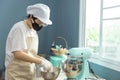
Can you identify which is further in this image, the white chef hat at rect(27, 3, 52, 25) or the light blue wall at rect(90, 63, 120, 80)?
the light blue wall at rect(90, 63, 120, 80)

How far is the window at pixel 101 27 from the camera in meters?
2.41

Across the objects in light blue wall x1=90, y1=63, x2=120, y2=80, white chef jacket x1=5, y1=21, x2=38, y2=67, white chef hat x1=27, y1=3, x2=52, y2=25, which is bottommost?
light blue wall x1=90, y1=63, x2=120, y2=80

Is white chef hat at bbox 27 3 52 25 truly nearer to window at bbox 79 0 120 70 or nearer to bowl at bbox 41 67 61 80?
bowl at bbox 41 67 61 80

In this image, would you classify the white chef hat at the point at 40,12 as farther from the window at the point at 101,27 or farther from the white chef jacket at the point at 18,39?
the window at the point at 101,27

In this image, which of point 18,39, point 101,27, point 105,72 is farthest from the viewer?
point 101,27

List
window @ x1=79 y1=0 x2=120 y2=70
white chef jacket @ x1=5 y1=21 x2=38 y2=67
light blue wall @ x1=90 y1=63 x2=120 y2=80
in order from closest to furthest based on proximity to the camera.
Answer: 1. white chef jacket @ x1=5 y1=21 x2=38 y2=67
2. light blue wall @ x1=90 y1=63 x2=120 y2=80
3. window @ x1=79 y1=0 x2=120 y2=70

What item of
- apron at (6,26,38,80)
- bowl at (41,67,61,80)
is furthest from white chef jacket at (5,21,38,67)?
bowl at (41,67,61,80)

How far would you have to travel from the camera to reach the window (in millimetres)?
2414

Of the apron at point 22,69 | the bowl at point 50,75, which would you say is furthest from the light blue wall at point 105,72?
the apron at point 22,69

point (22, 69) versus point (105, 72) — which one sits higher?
point (22, 69)

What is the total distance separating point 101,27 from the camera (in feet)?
8.64

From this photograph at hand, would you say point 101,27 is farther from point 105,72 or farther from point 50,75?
point 50,75

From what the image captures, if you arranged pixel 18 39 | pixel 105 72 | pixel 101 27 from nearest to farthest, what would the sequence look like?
pixel 18 39 < pixel 105 72 < pixel 101 27

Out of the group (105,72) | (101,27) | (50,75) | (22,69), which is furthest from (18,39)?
(101,27)
